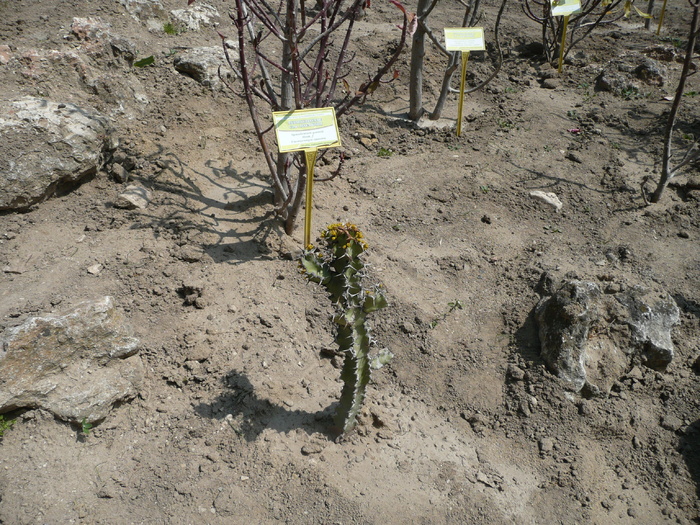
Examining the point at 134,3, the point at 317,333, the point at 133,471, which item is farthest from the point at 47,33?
the point at 133,471

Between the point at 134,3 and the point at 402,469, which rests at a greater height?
the point at 134,3

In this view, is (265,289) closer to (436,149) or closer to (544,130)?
(436,149)

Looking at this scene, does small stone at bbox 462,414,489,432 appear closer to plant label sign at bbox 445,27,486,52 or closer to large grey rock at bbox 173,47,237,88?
plant label sign at bbox 445,27,486,52

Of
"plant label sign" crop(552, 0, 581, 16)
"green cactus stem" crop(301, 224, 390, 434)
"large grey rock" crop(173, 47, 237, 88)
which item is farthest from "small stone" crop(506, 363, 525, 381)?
"plant label sign" crop(552, 0, 581, 16)

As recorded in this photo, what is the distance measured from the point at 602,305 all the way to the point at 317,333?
5.87ft

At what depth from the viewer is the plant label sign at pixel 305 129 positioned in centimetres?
300

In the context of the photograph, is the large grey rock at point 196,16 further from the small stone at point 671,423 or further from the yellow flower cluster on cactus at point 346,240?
the small stone at point 671,423

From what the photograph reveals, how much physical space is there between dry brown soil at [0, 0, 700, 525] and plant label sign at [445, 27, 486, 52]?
88 cm

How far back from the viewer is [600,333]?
3.23 metres

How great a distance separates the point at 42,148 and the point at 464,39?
3764 millimetres

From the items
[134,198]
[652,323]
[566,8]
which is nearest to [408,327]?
[652,323]

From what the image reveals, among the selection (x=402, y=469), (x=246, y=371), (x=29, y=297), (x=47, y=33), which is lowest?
(x=402, y=469)

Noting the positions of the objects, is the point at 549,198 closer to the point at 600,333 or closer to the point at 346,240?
the point at 600,333

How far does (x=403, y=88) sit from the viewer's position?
635 centimetres
